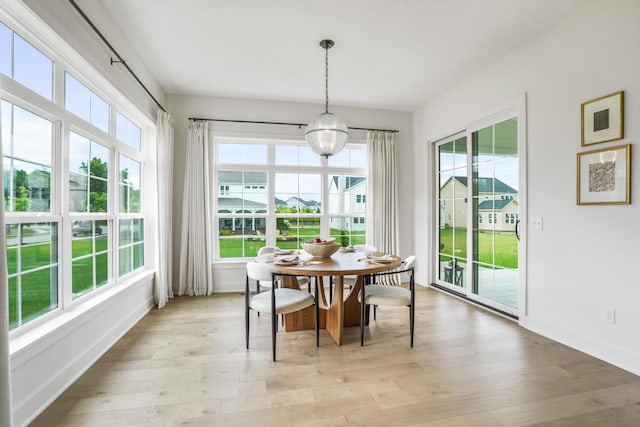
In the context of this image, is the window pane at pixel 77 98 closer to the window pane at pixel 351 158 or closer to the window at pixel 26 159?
the window at pixel 26 159

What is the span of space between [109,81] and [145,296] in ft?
7.48

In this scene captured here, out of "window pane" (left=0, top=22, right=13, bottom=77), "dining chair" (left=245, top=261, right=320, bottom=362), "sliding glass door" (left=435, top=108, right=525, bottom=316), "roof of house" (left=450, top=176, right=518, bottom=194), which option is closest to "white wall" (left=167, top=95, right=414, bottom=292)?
"sliding glass door" (left=435, top=108, right=525, bottom=316)

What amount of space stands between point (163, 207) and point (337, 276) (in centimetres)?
254

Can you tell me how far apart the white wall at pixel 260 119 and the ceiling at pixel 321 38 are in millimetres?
268

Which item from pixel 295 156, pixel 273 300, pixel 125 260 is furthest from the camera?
pixel 295 156

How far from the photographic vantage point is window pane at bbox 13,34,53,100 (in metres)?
1.84

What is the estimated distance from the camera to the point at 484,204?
3814mm

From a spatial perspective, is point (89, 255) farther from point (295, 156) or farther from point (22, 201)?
point (295, 156)

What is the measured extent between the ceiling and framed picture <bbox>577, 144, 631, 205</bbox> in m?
1.26

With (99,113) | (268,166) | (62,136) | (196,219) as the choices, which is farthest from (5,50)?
(268,166)

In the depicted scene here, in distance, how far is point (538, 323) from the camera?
3000 mm

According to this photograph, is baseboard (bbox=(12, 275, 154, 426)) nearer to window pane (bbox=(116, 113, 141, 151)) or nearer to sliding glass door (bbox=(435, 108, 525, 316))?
window pane (bbox=(116, 113, 141, 151))

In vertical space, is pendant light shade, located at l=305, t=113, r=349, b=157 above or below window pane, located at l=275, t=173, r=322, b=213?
above

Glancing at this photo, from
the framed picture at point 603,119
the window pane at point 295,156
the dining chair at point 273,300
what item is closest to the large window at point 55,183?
the dining chair at point 273,300
